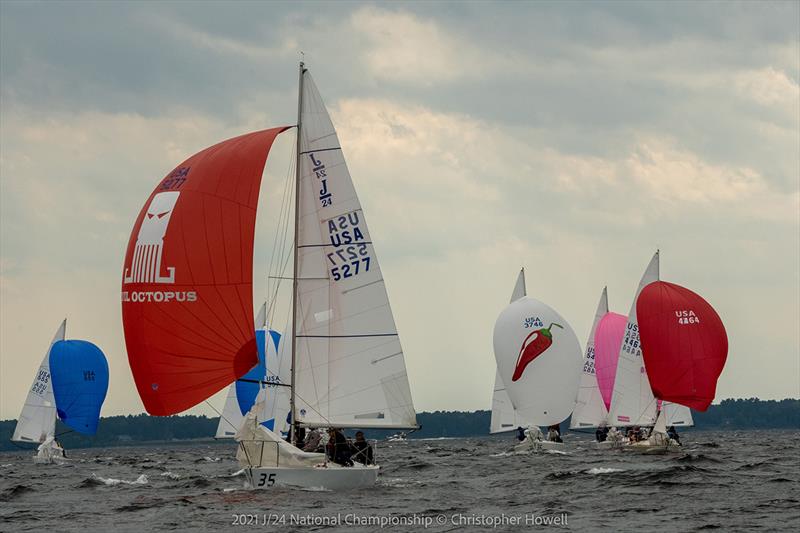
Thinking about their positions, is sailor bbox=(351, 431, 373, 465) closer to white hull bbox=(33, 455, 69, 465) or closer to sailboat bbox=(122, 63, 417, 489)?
sailboat bbox=(122, 63, 417, 489)

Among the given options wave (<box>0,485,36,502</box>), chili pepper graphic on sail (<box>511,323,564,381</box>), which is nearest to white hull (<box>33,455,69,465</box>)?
chili pepper graphic on sail (<box>511,323,564,381</box>)

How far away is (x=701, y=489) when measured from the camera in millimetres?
26891

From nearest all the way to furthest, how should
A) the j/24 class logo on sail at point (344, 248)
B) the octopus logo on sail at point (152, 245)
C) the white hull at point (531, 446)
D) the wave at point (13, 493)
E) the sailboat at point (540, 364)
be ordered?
the octopus logo on sail at point (152, 245)
the j/24 class logo on sail at point (344, 248)
the wave at point (13, 493)
the sailboat at point (540, 364)
the white hull at point (531, 446)

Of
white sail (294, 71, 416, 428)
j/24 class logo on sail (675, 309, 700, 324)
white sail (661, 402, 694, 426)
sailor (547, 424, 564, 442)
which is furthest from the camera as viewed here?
white sail (661, 402, 694, 426)

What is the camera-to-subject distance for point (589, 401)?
6319cm

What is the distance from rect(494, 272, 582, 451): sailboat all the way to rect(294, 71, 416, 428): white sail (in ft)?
80.0

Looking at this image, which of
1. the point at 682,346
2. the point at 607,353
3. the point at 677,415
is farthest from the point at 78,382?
the point at 682,346

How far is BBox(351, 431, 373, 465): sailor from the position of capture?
2528cm

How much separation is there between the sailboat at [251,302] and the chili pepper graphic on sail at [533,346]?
79.6 ft

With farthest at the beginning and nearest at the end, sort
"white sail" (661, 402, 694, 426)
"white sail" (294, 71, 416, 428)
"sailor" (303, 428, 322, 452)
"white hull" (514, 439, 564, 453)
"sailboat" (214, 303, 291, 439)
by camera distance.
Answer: "white sail" (661, 402, 694, 426), "white hull" (514, 439, 564, 453), "sailboat" (214, 303, 291, 439), "white sail" (294, 71, 416, 428), "sailor" (303, 428, 322, 452)

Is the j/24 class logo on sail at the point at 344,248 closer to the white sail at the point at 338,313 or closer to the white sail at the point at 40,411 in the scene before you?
the white sail at the point at 338,313

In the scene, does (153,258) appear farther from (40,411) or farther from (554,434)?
(40,411)

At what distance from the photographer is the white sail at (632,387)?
164 ft

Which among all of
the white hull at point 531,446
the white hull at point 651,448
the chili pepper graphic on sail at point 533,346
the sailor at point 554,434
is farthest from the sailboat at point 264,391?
the white hull at point 651,448
